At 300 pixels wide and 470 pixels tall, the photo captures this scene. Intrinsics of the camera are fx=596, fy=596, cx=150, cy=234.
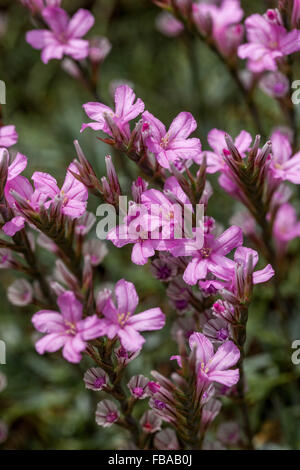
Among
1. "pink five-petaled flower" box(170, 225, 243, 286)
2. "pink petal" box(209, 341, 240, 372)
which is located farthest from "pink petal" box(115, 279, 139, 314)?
"pink petal" box(209, 341, 240, 372)

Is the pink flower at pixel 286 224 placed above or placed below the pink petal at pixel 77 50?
below

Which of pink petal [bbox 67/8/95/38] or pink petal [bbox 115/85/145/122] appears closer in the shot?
pink petal [bbox 115/85/145/122]

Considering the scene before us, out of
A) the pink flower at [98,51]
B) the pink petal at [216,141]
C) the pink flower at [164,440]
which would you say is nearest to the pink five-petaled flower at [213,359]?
the pink flower at [164,440]

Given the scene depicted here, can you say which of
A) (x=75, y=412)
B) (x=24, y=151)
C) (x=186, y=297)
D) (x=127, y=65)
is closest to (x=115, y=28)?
(x=127, y=65)

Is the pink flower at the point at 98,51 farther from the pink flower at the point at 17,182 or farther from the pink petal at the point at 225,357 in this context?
the pink petal at the point at 225,357

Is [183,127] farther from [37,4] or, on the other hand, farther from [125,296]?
[37,4]

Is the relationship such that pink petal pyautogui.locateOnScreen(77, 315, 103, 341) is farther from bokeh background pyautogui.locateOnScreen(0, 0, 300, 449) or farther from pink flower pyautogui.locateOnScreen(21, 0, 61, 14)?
pink flower pyautogui.locateOnScreen(21, 0, 61, 14)

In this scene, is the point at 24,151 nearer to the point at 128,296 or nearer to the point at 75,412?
the point at 75,412
